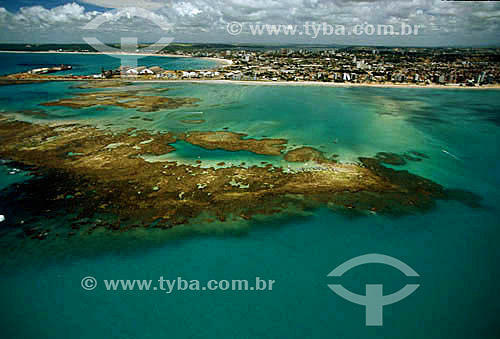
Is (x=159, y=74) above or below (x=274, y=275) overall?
above

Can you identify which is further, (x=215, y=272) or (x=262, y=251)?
(x=262, y=251)

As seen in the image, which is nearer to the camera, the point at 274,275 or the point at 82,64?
the point at 274,275

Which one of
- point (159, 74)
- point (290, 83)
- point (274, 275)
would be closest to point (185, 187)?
point (274, 275)

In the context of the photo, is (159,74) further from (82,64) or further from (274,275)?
(274,275)

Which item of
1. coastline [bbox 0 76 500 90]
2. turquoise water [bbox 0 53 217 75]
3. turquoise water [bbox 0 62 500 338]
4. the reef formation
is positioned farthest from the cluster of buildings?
turquoise water [bbox 0 62 500 338]

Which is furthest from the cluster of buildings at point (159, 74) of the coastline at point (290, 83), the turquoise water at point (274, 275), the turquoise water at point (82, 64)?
the turquoise water at point (274, 275)

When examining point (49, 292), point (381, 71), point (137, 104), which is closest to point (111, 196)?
point (49, 292)

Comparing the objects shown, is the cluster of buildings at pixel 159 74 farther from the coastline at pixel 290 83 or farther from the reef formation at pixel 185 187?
the reef formation at pixel 185 187

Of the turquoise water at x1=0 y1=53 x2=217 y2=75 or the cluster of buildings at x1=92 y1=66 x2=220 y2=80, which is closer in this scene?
the cluster of buildings at x1=92 y1=66 x2=220 y2=80

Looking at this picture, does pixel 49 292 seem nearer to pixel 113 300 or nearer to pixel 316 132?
pixel 113 300

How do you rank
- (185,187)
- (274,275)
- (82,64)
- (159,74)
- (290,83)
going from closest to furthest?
(274,275) → (185,187) → (290,83) → (159,74) → (82,64)

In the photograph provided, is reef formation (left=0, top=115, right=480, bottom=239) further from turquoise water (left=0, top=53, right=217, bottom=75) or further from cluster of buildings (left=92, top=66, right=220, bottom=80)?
turquoise water (left=0, top=53, right=217, bottom=75)
